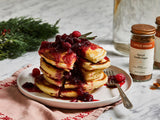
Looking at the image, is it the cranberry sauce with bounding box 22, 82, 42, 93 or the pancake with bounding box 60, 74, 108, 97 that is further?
the cranberry sauce with bounding box 22, 82, 42, 93

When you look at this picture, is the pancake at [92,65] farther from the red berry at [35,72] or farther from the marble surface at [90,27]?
the red berry at [35,72]

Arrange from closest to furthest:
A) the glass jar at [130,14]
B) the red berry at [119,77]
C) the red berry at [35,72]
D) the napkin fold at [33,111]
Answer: the napkin fold at [33,111]
the red berry at [119,77]
the red berry at [35,72]
the glass jar at [130,14]

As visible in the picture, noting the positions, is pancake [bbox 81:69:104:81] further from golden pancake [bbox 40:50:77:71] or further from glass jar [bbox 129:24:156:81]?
glass jar [bbox 129:24:156:81]

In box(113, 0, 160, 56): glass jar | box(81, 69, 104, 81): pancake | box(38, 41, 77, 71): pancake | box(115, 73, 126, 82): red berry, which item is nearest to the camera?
box(38, 41, 77, 71): pancake

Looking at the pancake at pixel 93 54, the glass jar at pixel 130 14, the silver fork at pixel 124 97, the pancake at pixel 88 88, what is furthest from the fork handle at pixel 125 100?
the glass jar at pixel 130 14

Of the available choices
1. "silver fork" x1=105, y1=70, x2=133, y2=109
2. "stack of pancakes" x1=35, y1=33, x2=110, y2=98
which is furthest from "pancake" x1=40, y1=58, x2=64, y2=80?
"silver fork" x1=105, y1=70, x2=133, y2=109

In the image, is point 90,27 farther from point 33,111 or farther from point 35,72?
point 33,111
